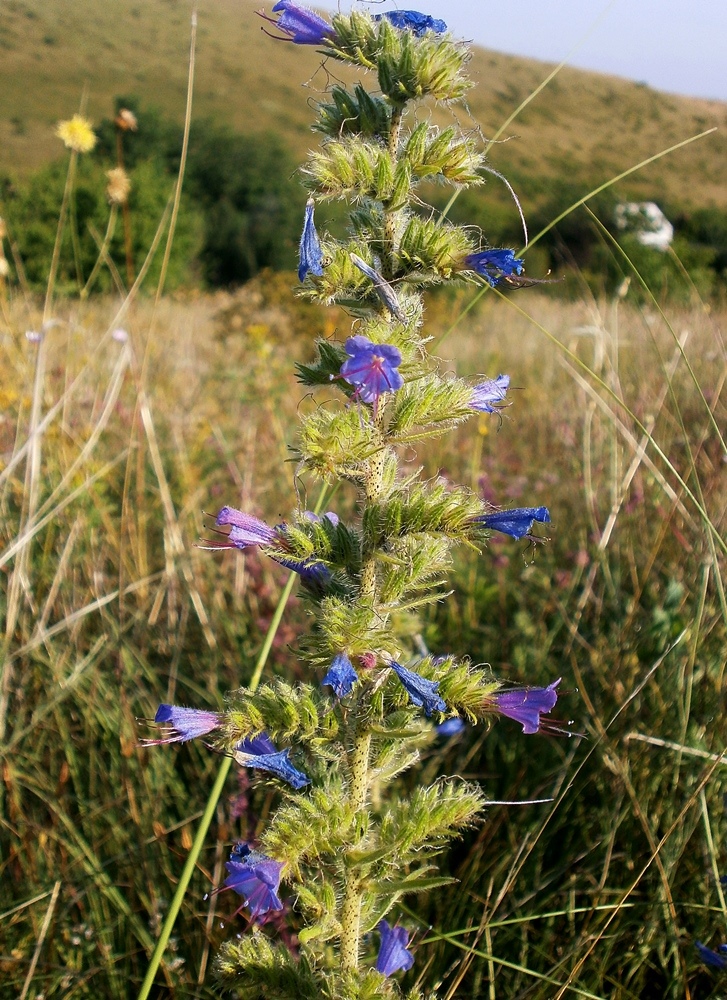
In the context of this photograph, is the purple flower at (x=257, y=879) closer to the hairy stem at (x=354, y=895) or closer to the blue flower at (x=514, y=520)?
the hairy stem at (x=354, y=895)

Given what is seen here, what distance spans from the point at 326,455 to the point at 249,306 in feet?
31.7

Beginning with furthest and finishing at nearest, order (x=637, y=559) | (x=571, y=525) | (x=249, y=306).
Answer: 1. (x=249, y=306)
2. (x=571, y=525)
3. (x=637, y=559)

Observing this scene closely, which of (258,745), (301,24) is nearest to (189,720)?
(258,745)

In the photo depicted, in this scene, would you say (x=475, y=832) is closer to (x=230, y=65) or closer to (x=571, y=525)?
(x=571, y=525)

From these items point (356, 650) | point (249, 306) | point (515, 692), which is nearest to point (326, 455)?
point (356, 650)

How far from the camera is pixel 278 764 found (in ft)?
4.22

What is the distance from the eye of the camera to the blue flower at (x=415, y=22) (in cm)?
137

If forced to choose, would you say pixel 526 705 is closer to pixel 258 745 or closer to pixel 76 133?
pixel 258 745

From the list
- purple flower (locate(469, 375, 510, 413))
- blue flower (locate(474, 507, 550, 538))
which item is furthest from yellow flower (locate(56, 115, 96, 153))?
blue flower (locate(474, 507, 550, 538))

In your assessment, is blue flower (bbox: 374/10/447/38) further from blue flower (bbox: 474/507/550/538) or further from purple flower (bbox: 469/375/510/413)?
blue flower (bbox: 474/507/550/538)

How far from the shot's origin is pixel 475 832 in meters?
2.17

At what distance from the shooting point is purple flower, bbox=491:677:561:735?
1311 mm

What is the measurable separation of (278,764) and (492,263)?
0.94m

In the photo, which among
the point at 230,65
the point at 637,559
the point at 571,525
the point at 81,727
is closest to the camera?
the point at 81,727
